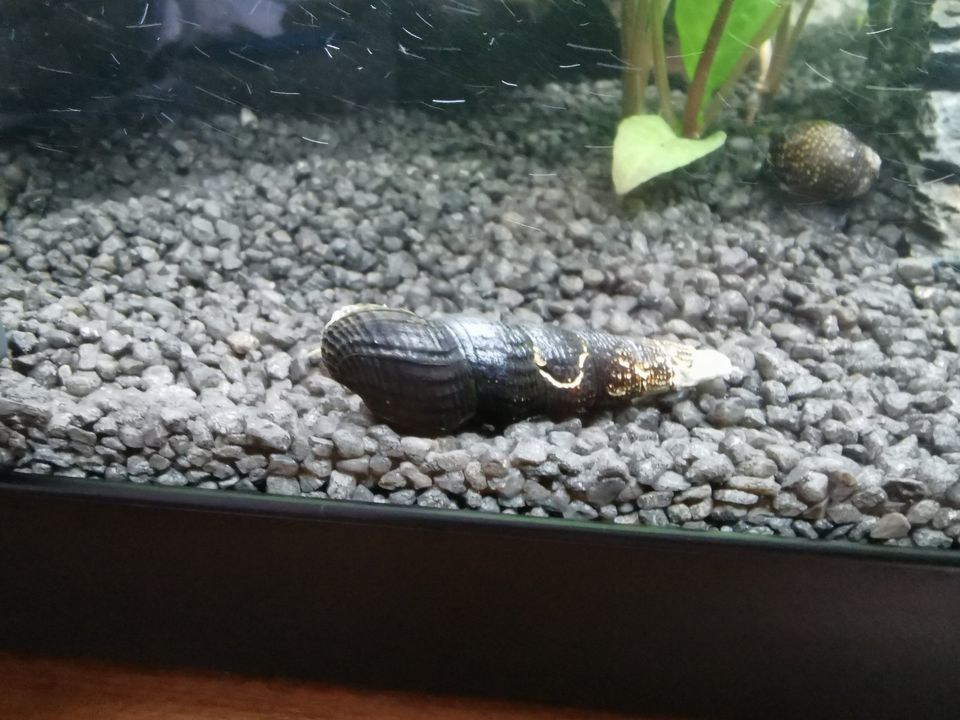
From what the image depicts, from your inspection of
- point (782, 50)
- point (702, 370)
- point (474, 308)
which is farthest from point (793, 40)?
point (474, 308)

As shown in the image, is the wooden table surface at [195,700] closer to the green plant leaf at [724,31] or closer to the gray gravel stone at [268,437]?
the gray gravel stone at [268,437]

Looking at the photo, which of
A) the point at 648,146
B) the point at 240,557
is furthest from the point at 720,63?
the point at 240,557

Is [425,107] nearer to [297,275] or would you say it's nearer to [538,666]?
[297,275]

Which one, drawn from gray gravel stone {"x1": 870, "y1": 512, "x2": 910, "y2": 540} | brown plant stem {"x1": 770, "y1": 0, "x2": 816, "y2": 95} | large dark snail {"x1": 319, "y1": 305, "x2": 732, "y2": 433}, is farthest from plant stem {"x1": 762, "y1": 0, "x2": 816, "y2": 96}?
gray gravel stone {"x1": 870, "y1": 512, "x2": 910, "y2": 540}

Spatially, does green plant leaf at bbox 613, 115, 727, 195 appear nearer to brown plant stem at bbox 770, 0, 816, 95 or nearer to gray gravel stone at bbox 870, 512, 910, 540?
brown plant stem at bbox 770, 0, 816, 95

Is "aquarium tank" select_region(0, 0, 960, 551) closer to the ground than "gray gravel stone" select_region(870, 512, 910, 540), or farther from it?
farther from it
